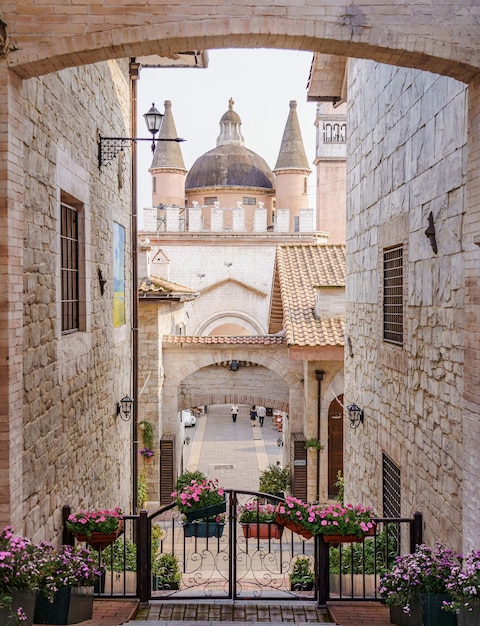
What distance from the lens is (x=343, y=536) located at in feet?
20.9

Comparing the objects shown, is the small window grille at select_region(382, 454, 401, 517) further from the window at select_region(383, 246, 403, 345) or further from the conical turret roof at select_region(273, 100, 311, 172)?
the conical turret roof at select_region(273, 100, 311, 172)

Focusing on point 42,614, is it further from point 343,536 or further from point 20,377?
point 343,536

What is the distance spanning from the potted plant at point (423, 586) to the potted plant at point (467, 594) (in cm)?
19

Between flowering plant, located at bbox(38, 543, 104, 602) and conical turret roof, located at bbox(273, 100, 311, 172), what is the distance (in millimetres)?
35431

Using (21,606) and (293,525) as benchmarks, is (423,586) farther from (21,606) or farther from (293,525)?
(21,606)

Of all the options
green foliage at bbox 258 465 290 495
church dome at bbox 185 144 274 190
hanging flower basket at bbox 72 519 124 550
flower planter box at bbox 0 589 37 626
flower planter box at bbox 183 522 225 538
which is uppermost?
church dome at bbox 185 144 274 190

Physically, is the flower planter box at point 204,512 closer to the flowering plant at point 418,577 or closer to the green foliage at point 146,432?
the flowering plant at point 418,577

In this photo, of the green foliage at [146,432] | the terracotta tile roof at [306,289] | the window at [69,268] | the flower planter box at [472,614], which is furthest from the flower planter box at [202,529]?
the green foliage at [146,432]

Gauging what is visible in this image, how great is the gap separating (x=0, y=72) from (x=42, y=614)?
159 inches

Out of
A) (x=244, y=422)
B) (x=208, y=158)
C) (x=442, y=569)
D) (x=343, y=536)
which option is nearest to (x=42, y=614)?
(x=343, y=536)

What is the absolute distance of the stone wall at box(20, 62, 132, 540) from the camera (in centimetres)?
586

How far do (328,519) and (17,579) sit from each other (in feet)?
9.46

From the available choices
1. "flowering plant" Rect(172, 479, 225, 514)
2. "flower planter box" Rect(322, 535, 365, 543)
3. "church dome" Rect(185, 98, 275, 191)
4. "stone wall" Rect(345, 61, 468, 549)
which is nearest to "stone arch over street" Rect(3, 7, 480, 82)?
"stone wall" Rect(345, 61, 468, 549)

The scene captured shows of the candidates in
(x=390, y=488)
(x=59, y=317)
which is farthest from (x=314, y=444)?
(x=59, y=317)
